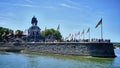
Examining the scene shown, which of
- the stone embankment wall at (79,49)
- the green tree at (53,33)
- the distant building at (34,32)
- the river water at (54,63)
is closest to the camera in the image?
the river water at (54,63)

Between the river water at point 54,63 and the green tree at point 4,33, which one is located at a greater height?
the green tree at point 4,33

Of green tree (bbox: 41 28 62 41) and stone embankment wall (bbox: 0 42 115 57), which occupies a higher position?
green tree (bbox: 41 28 62 41)

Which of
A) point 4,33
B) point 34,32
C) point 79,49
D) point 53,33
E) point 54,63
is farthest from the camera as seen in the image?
point 53,33

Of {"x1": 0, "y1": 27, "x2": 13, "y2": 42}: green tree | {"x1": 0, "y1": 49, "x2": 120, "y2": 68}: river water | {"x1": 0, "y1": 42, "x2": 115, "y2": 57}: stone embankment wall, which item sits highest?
{"x1": 0, "y1": 27, "x2": 13, "y2": 42}: green tree

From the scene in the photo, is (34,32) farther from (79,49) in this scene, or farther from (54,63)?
(54,63)

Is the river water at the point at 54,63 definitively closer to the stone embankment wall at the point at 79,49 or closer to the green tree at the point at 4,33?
the stone embankment wall at the point at 79,49

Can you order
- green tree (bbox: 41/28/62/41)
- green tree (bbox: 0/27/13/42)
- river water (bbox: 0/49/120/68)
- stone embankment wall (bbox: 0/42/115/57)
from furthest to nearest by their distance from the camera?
1. green tree (bbox: 41/28/62/41)
2. green tree (bbox: 0/27/13/42)
3. stone embankment wall (bbox: 0/42/115/57)
4. river water (bbox: 0/49/120/68)

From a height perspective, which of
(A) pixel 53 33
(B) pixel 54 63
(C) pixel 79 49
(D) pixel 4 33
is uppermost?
(A) pixel 53 33

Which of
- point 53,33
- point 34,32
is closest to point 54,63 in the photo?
point 34,32

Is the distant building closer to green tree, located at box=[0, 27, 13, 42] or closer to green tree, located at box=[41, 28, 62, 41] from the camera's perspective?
green tree, located at box=[41, 28, 62, 41]

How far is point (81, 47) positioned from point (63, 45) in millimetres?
7202

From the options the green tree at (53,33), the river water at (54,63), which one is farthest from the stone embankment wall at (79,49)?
the green tree at (53,33)

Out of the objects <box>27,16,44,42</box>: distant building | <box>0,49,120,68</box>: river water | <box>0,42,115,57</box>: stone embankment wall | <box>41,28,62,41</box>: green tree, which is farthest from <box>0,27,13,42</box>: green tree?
<box>0,49,120,68</box>: river water

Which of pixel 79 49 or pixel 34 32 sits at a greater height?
pixel 34 32
